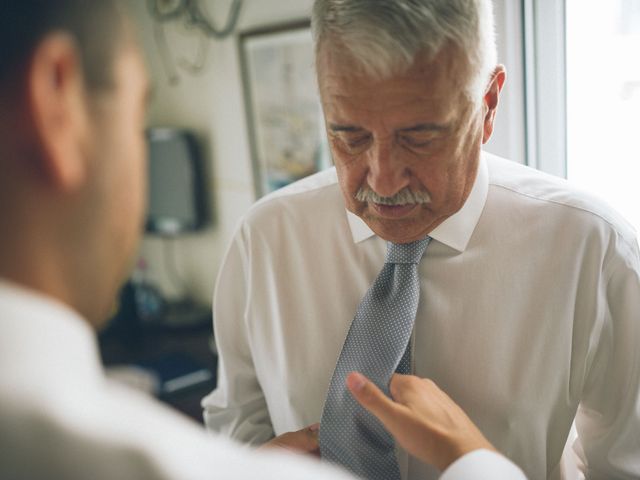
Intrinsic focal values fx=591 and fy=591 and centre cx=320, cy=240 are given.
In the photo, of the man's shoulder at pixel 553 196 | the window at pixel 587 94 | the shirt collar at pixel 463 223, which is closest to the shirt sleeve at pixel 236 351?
the shirt collar at pixel 463 223

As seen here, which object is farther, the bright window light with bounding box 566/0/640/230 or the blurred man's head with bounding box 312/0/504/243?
the bright window light with bounding box 566/0/640/230

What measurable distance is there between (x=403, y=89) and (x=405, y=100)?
2 cm


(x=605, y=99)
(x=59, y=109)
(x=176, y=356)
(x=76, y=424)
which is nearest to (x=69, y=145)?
(x=59, y=109)

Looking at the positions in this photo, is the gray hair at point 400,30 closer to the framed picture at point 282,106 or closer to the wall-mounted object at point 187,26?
the framed picture at point 282,106

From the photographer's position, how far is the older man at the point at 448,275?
85cm

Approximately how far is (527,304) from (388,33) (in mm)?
500

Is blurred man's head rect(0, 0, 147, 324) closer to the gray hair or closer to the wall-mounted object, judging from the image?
the gray hair

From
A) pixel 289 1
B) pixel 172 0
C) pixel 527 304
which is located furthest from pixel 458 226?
pixel 172 0

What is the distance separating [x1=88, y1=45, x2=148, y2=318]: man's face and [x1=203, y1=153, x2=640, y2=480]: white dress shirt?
2.30ft

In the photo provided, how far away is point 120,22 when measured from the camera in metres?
0.37

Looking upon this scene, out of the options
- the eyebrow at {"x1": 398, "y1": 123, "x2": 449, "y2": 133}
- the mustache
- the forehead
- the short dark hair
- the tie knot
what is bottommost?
the tie knot

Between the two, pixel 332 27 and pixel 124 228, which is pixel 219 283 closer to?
pixel 332 27

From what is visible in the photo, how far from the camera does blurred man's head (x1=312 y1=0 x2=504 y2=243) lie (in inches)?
32.0

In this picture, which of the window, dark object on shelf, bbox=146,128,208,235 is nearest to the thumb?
the window
